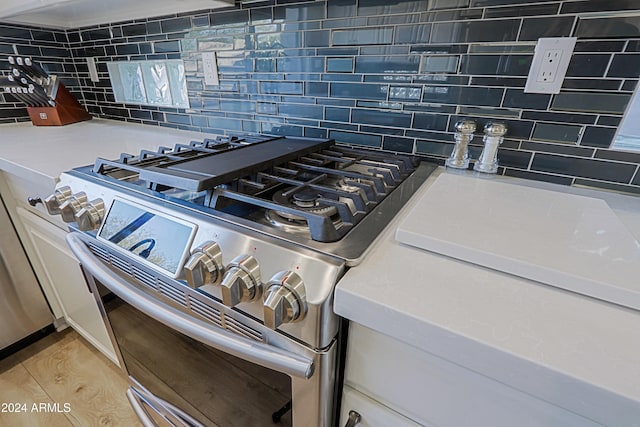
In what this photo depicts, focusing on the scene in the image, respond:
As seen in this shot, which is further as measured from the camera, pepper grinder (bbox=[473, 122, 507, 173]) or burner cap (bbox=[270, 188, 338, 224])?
pepper grinder (bbox=[473, 122, 507, 173])

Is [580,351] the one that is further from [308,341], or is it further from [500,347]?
[308,341]

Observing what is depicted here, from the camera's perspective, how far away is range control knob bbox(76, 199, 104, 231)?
0.66 metres

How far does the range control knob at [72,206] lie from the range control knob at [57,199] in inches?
1.3

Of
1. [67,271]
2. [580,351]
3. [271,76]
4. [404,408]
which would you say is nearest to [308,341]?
[404,408]

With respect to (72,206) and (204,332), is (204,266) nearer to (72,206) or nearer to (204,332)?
(204,332)

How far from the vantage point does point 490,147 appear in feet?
2.56

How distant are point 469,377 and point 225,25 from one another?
128cm

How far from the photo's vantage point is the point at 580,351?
0.31m

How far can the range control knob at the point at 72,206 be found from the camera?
69 centimetres

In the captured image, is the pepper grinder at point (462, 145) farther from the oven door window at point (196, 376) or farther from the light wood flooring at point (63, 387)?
→ the light wood flooring at point (63, 387)

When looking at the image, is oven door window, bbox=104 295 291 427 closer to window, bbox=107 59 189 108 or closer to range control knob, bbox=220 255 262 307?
range control knob, bbox=220 255 262 307

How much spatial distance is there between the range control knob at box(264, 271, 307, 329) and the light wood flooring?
3.64 ft

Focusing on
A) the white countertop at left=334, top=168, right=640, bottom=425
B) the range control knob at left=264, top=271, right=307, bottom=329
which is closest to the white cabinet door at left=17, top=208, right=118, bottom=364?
the range control knob at left=264, top=271, right=307, bottom=329

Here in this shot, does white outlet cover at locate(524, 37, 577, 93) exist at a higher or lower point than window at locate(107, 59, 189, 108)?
higher
